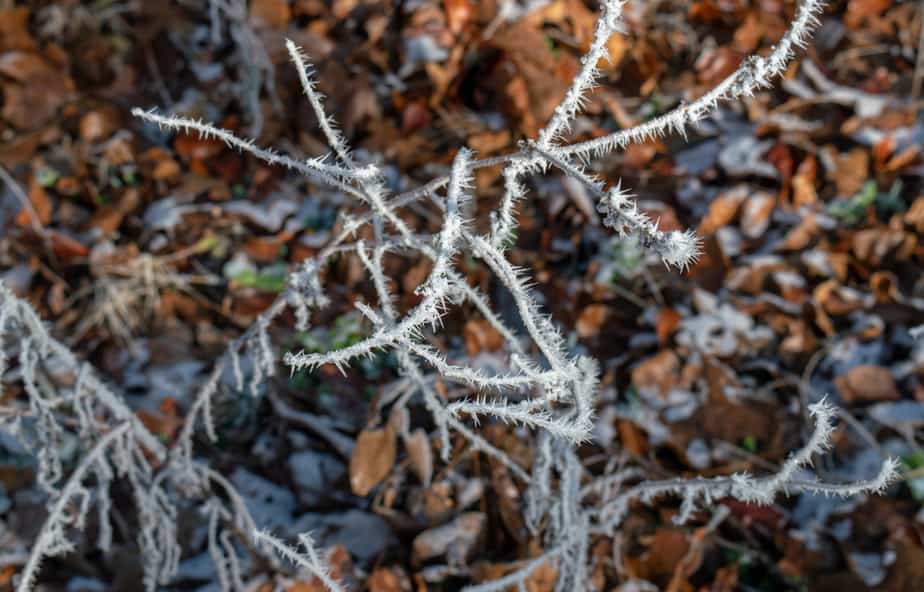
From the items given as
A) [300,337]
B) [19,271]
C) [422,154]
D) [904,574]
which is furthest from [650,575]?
[19,271]

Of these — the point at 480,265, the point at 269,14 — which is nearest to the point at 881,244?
the point at 480,265

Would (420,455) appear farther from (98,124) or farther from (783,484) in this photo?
(98,124)

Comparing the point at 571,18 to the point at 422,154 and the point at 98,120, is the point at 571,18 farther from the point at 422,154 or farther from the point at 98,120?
the point at 98,120

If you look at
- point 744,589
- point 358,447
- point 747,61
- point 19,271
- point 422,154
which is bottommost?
point 744,589

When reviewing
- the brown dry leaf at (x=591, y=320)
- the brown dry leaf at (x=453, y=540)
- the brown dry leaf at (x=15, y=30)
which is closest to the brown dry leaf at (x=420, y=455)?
the brown dry leaf at (x=453, y=540)

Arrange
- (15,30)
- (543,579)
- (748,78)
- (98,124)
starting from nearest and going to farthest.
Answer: (748,78)
(543,579)
(98,124)
(15,30)

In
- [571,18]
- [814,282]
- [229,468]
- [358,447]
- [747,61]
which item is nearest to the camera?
[747,61]

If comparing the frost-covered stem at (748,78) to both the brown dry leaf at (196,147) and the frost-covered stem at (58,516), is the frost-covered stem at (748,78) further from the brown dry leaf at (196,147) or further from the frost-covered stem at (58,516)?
the brown dry leaf at (196,147)

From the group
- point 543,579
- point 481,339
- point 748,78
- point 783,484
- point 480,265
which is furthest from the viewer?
point 480,265
